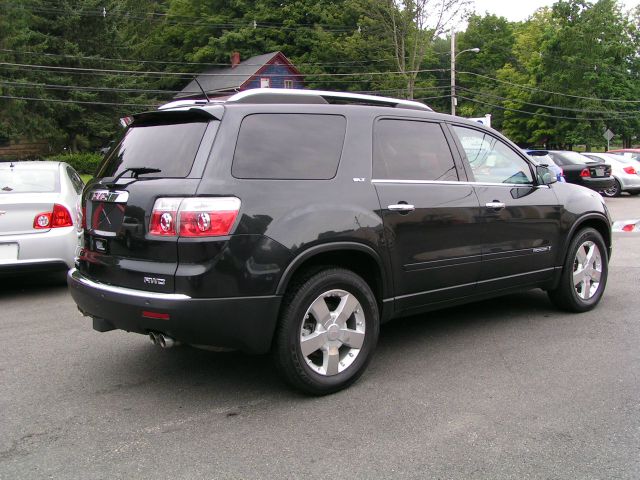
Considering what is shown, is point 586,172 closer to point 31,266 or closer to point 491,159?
point 491,159

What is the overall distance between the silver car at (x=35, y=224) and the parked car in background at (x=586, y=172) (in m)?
16.1

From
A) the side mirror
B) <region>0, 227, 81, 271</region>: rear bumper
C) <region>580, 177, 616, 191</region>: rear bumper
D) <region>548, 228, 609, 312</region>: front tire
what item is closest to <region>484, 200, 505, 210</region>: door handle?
the side mirror

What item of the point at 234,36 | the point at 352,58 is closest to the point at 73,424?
the point at 352,58

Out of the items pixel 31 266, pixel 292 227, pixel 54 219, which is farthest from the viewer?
pixel 54 219

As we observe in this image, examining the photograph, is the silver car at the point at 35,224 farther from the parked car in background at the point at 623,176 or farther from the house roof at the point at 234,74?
the house roof at the point at 234,74

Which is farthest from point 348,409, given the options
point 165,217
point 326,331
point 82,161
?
point 82,161

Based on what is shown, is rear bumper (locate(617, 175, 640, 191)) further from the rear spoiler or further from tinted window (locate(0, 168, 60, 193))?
the rear spoiler

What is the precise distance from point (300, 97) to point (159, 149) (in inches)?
40.2

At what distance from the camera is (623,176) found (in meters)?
19.6

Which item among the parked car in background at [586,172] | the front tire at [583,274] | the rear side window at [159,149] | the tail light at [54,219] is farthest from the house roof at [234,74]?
the rear side window at [159,149]

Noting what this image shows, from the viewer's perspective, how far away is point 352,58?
4759cm

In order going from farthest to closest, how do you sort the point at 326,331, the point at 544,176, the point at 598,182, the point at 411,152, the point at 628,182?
the point at 628,182 → the point at 598,182 → the point at 544,176 → the point at 411,152 → the point at 326,331

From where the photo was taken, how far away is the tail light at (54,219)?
6.42 metres

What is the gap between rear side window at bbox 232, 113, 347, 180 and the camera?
11.5 ft
